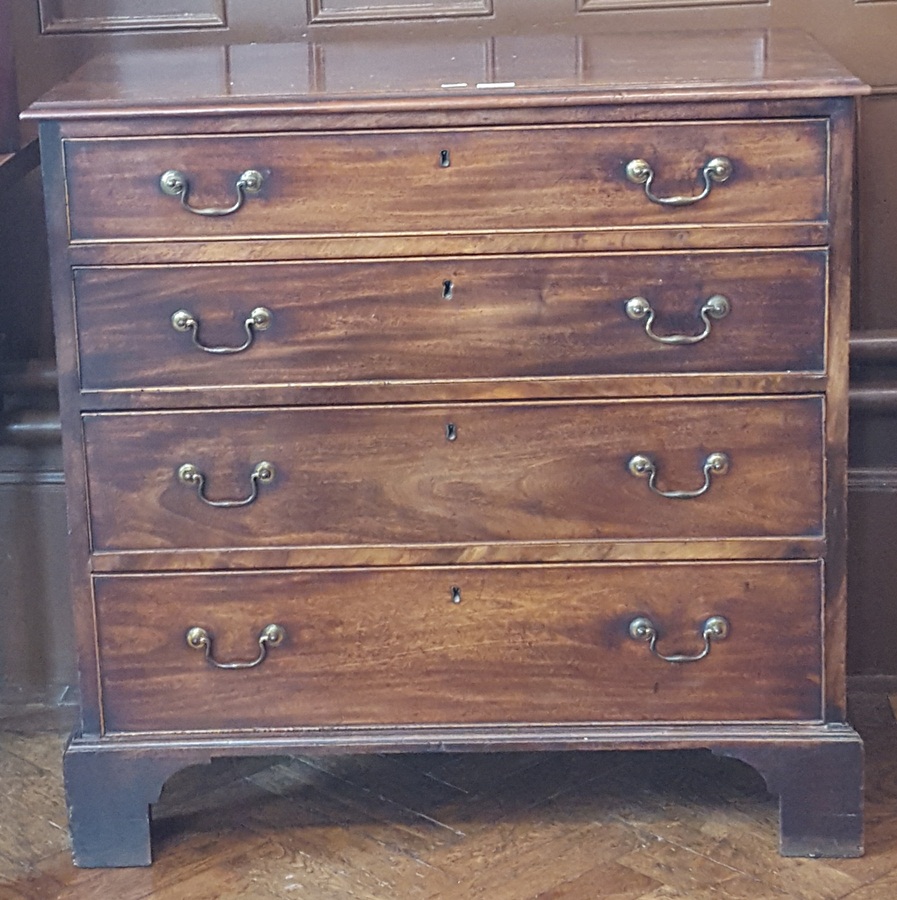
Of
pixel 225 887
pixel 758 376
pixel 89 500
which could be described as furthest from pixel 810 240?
pixel 225 887

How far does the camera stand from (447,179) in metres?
1.79

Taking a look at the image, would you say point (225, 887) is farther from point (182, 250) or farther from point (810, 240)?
point (810, 240)

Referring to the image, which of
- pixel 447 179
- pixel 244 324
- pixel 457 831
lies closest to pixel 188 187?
pixel 244 324

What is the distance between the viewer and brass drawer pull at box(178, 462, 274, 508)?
6.22 ft

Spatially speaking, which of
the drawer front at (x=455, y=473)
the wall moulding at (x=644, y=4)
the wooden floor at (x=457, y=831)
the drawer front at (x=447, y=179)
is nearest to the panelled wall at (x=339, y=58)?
the wall moulding at (x=644, y=4)

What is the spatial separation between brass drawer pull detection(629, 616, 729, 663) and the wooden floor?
295 mm

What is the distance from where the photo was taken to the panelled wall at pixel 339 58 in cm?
227

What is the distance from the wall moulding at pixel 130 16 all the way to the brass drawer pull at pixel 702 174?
2.77ft

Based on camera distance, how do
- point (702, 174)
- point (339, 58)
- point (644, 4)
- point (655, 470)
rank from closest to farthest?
1. point (702, 174)
2. point (655, 470)
3. point (339, 58)
4. point (644, 4)

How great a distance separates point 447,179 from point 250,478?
447 millimetres

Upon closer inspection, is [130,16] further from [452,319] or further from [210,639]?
[210,639]

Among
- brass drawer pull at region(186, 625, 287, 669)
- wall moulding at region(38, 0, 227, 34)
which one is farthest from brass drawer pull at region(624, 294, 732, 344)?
wall moulding at region(38, 0, 227, 34)

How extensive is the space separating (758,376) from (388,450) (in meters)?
0.46

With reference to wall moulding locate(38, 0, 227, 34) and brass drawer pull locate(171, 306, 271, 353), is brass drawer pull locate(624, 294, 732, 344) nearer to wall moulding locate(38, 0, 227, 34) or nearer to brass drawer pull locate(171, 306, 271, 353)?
brass drawer pull locate(171, 306, 271, 353)
